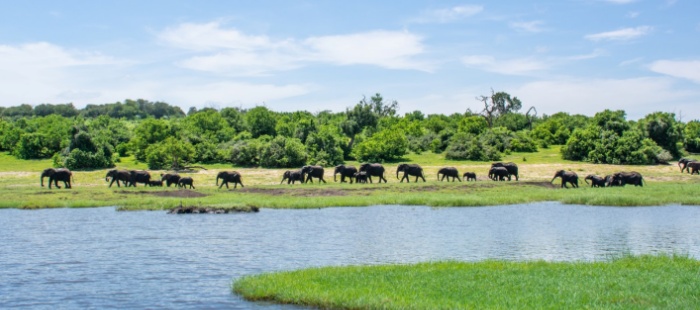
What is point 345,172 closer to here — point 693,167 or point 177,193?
point 177,193

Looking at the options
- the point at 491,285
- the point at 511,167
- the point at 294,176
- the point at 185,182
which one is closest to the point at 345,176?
the point at 294,176

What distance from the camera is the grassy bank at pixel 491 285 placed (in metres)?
16.5

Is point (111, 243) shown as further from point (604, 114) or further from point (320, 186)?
point (604, 114)

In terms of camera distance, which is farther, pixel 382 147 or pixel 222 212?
pixel 382 147

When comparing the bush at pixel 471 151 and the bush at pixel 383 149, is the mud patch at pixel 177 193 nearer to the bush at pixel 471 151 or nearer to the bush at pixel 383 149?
the bush at pixel 383 149

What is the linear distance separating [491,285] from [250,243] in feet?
39.9

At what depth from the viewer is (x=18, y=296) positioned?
63.4 feet

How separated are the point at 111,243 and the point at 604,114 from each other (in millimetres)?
59536

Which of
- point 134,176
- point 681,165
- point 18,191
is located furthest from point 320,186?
point 681,165

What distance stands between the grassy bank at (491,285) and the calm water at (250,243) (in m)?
1.28

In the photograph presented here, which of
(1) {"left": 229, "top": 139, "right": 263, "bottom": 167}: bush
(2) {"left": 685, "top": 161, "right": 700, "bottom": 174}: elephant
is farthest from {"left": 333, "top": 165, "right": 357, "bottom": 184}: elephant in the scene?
(2) {"left": 685, "top": 161, "right": 700, "bottom": 174}: elephant

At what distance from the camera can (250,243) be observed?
2803cm

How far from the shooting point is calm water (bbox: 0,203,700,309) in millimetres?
20281

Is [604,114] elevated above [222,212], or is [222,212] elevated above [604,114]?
[604,114]
